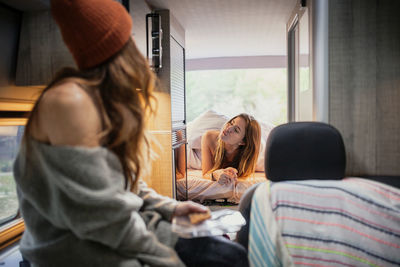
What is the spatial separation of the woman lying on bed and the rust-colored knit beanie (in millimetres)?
2563

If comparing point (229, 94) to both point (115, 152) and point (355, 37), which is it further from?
point (115, 152)

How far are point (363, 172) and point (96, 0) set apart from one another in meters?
1.47

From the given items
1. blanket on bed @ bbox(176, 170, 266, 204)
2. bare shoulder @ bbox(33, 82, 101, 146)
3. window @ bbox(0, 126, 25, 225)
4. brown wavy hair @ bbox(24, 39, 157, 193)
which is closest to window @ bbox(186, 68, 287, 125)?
blanket on bed @ bbox(176, 170, 266, 204)

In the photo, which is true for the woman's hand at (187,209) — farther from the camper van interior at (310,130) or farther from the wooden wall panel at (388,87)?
the wooden wall panel at (388,87)

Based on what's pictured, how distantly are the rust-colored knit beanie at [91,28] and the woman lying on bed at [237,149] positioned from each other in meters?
2.56

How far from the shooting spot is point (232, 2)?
2576mm

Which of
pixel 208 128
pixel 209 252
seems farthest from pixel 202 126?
pixel 209 252

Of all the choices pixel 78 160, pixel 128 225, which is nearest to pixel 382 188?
pixel 128 225

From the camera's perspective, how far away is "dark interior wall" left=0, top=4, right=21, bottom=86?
1.18 metres

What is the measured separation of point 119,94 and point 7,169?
0.85 meters

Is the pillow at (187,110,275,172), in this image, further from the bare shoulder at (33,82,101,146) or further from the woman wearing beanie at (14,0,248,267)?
the bare shoulder at (33,82,101,146)

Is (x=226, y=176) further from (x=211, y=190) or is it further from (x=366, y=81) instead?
(x=366, y=81)

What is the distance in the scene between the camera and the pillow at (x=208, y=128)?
3.87m

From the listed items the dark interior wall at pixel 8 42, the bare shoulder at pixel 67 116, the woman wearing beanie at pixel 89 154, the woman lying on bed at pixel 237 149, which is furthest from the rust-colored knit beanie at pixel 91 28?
the woman lying on bed at pixel 237 149
